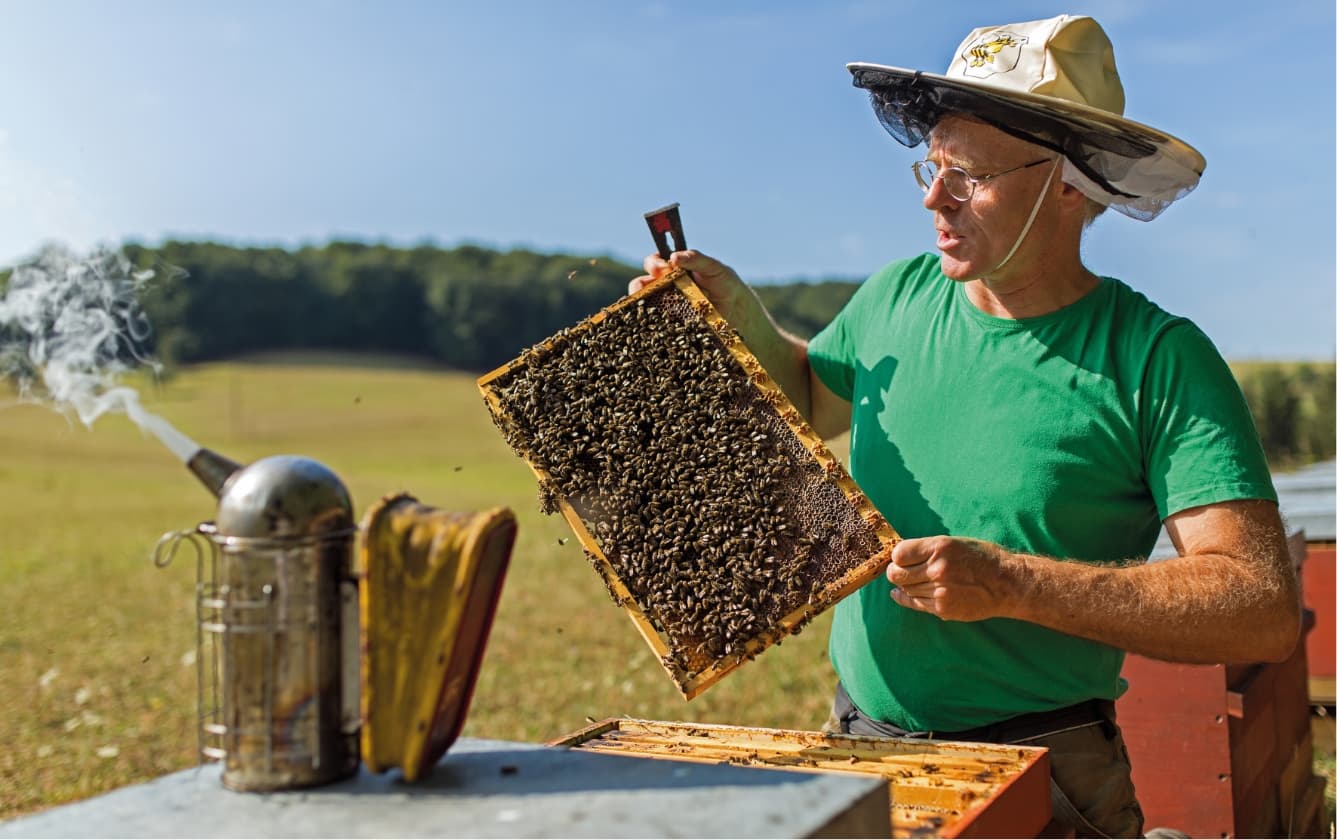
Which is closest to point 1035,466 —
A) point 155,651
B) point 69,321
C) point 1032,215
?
point 1032,215

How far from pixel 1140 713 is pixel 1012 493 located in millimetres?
2040

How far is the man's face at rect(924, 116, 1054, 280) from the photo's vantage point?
12.1 ft

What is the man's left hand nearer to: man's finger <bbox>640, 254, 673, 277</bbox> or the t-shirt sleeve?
the t-shirt sleeve

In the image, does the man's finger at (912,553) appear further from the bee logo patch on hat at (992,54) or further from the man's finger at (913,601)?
the bee logo patch on hat at (992,54)

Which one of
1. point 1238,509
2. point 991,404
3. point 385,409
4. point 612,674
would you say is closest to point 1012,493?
point 991,404

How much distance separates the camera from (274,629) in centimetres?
213

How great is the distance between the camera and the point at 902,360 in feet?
12.9

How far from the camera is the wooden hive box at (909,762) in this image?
2451 mm

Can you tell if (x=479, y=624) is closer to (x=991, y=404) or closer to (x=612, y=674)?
(x=991, y=404)

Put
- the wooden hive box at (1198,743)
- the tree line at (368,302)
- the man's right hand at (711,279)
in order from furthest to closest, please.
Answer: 1. the tree line at (368,302)
2. the wooden hive box at (1198,743)
3. the man's right hand at (711,279)

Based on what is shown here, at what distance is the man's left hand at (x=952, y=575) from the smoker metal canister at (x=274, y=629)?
1579mm

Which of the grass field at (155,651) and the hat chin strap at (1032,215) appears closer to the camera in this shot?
the hat chin strap at (1032,215)

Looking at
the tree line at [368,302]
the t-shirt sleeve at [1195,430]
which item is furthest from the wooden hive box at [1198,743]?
the tree line at [368,302]

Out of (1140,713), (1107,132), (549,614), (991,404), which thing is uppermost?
(1107,132)
